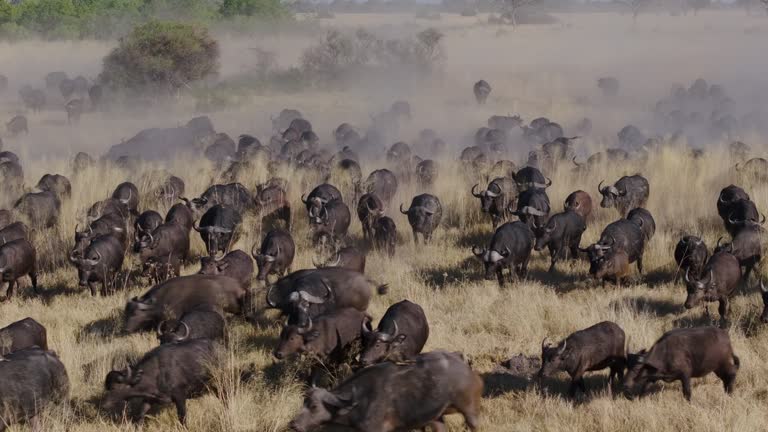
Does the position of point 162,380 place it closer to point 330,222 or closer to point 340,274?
point 340,274

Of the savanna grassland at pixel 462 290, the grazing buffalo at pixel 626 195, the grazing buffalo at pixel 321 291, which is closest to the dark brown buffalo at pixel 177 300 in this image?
the savanna grassland at pixel 462 290

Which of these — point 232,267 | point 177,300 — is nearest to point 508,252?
point 232,267

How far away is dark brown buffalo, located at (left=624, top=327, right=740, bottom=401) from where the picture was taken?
7625 millimetres

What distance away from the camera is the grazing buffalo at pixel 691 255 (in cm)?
1066

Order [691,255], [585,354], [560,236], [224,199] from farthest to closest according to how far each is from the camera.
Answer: [224,199] → [560,236] → [691,255] → [585,354]

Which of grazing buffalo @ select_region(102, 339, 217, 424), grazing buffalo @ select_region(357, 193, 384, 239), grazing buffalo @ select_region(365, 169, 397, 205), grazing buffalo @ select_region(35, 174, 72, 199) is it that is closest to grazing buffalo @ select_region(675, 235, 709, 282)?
grazing buffalo @ select_region(357, 193, 384, 239)

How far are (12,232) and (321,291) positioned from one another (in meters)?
5.54

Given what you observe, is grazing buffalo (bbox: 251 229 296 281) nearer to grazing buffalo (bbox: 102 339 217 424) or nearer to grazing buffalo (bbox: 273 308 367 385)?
grazing buffalo (bbox: 273 308 367 385)

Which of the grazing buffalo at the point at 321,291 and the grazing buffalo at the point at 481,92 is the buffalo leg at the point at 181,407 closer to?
the grazing buffalo at the point at 321,291

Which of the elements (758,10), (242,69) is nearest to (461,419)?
(242,69)

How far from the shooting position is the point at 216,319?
889 centimetres

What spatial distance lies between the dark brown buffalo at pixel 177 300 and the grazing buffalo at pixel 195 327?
21.1 inches

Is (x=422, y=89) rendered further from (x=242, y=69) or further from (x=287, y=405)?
(x=287, y=405)

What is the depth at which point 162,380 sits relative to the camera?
743 cm
